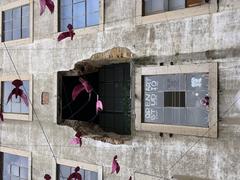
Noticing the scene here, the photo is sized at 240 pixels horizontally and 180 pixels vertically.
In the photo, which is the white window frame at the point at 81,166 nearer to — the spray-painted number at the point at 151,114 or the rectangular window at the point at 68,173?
the rectangular window at the point at 68,173

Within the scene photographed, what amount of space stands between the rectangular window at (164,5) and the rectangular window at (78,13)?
1.94 metres

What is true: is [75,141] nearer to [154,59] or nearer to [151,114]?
[151,114]

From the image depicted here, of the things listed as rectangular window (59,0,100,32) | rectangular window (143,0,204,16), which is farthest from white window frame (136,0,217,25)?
rectangular window (59,0,100,32)

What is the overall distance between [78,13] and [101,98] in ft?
9.74

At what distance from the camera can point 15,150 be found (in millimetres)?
16531

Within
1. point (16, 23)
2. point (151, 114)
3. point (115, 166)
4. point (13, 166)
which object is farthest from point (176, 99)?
point (13, 166)

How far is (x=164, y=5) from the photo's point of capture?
11.8m

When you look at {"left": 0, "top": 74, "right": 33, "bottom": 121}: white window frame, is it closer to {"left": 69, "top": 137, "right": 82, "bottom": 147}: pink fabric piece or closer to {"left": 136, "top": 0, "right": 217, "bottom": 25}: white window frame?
{"left": 69, "top": 137, "right": 82, "bottom": 147}: pink fabric piece

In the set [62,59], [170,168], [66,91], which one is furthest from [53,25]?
[170,168]

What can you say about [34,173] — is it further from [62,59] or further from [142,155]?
[142,155]

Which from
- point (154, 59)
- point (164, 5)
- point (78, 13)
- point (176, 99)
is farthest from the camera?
point (78, 13)

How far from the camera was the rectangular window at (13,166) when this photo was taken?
16.5m

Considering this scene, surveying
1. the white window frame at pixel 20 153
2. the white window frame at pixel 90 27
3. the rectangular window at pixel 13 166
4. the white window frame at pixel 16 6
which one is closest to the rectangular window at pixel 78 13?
the white window frame at pixel 90 27

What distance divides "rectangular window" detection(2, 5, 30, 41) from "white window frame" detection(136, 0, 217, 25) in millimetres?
5426
